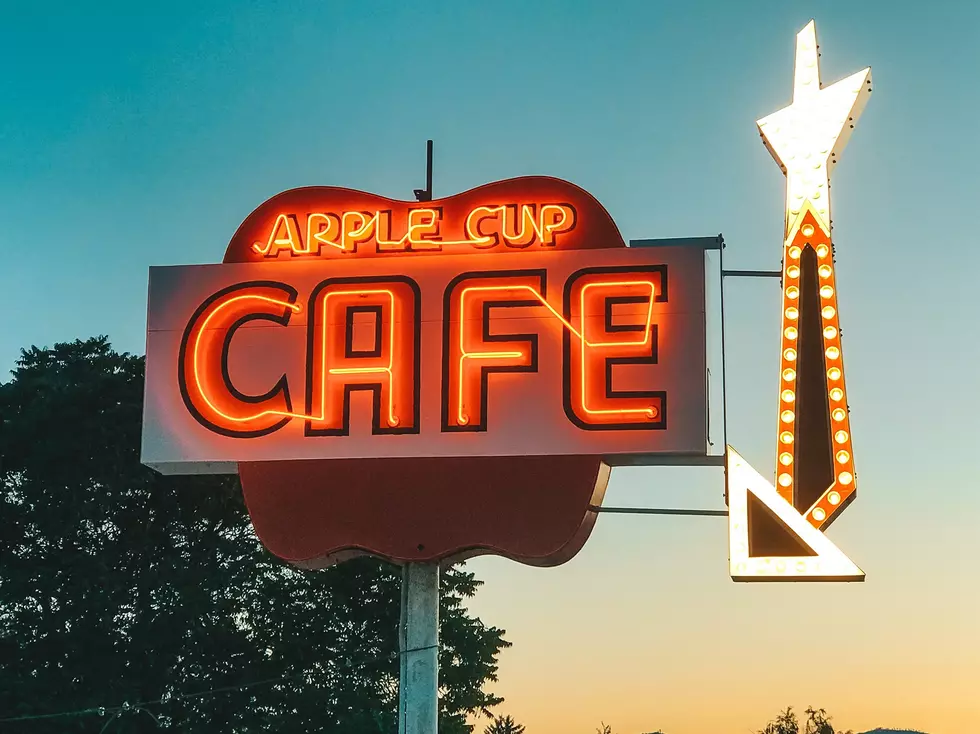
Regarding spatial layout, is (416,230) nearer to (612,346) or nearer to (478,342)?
(478,342)

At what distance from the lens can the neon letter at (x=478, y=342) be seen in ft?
50.8

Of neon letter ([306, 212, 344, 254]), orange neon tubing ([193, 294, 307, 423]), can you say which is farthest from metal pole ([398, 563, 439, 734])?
neon letter ([306, 212, 344, 254])

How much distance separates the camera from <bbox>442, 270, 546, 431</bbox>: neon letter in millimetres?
15477

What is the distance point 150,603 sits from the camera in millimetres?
36469

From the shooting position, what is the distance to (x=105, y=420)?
122 feet

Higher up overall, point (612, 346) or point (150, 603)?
point (612, 346)

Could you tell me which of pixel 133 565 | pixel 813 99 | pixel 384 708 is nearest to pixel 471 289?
pixel 813 99

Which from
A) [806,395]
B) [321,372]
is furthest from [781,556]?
[321,372]

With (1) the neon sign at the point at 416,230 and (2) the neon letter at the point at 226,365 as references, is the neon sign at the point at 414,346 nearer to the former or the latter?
(2) the neon letter at the point at 226,365

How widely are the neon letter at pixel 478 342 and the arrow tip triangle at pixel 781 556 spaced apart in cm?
264

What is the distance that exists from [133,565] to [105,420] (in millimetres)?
3772

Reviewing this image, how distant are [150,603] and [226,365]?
22016 millimetres

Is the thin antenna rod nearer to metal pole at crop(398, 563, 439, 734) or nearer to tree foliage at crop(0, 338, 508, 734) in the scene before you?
metal pole at crop(398, 563, 439, 734)

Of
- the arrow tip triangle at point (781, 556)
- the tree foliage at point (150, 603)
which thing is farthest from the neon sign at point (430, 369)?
the tree foliage at point (150, 603)
